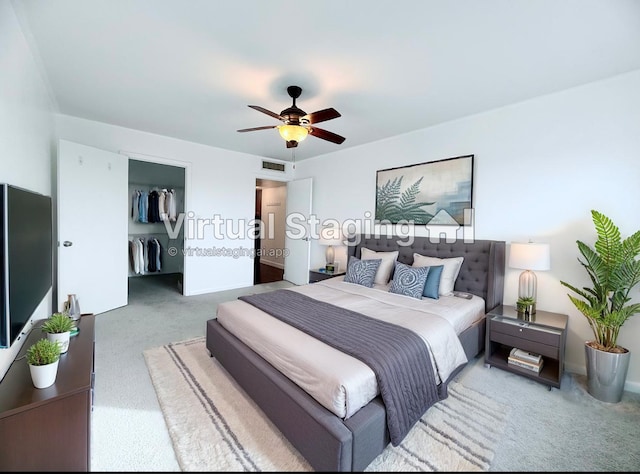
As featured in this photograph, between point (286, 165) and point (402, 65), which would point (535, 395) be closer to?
point (402, 65)

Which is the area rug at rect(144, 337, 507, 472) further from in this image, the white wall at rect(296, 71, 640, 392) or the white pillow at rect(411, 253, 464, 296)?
the white wall at rect(296, 71, 640, 392)

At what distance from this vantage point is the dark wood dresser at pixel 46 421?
103cm

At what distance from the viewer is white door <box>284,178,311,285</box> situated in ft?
17.2

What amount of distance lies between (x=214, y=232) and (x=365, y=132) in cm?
297

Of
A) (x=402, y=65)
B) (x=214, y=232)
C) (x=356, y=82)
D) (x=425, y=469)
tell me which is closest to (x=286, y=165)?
(x=214, y=232)

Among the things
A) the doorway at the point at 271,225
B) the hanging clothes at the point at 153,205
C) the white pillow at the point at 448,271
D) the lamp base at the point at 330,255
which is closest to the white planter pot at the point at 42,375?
the white pillow at the point at 448,271

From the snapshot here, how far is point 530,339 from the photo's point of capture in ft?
7.42

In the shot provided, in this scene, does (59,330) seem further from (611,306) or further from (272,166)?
(272,166)

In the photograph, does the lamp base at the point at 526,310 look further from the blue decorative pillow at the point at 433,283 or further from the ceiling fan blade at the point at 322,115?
the ceiling fan blade at the point at 322,115

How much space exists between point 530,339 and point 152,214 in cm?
579

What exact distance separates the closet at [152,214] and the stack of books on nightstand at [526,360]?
4722 millimetres

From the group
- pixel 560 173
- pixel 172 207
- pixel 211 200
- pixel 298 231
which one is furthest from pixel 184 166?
pixel 560 173

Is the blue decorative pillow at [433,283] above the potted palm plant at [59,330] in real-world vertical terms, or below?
above

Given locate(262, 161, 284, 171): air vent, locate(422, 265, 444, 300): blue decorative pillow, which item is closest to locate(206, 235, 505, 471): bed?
locate(422, 265, 444, 300): blue decorative pillow
